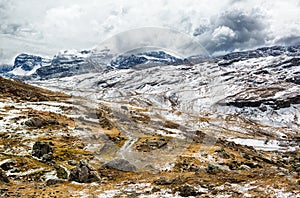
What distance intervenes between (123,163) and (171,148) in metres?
25.1

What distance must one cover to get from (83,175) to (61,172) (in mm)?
4724

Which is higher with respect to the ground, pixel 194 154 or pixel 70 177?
pixel 70 177

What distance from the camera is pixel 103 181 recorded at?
37.2 metres

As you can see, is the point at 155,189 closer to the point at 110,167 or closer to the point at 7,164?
the point at 110,167

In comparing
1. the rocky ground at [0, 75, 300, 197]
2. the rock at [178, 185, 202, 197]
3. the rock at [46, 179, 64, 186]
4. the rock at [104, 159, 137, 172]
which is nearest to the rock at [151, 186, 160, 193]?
the rocky ground at [0, 75, 300, 197]

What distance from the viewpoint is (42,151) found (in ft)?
153

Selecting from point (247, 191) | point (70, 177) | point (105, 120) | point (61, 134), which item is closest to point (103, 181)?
point (70, 177)

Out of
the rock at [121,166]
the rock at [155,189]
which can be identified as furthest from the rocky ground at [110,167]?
the rock at [155,189]

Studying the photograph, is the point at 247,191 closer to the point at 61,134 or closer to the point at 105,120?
the point at 61,134

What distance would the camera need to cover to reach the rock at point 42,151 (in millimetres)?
45625

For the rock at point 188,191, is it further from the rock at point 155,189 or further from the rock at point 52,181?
the rock at point 52,181

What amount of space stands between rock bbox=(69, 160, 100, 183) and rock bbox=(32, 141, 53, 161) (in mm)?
10063

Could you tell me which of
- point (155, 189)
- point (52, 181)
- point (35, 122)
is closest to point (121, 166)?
point (52, 181)

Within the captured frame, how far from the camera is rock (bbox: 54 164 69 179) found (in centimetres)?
3819
